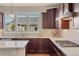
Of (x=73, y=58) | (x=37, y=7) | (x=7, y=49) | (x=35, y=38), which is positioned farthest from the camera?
(x=37, y=7)

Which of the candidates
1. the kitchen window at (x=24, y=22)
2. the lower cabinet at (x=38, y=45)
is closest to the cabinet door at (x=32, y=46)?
the lower cabinet at (x=38, y=45)

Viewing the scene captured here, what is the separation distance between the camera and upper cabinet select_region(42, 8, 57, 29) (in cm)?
745

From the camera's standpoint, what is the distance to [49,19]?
7.62m

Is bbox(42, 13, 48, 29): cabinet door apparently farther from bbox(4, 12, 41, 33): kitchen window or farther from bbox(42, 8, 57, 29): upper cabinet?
bbox(4, 12, 41, 33): kitchen window

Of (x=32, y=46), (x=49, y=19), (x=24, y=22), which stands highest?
(x=49, y=19)

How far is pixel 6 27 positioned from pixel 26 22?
3.17ft

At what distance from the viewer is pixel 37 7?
809 centimetres

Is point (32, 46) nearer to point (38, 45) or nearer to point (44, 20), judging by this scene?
point (38, 45)

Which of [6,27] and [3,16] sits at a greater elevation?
[3,16]

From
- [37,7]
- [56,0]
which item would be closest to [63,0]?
[56,0]

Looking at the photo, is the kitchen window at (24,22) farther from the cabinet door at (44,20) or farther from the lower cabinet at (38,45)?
the lower cabinet at (38,45)

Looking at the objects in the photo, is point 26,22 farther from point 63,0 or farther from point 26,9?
point 63,0

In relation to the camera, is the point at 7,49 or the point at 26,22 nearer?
the point at 7,49

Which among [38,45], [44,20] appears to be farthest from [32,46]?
[44,20]
